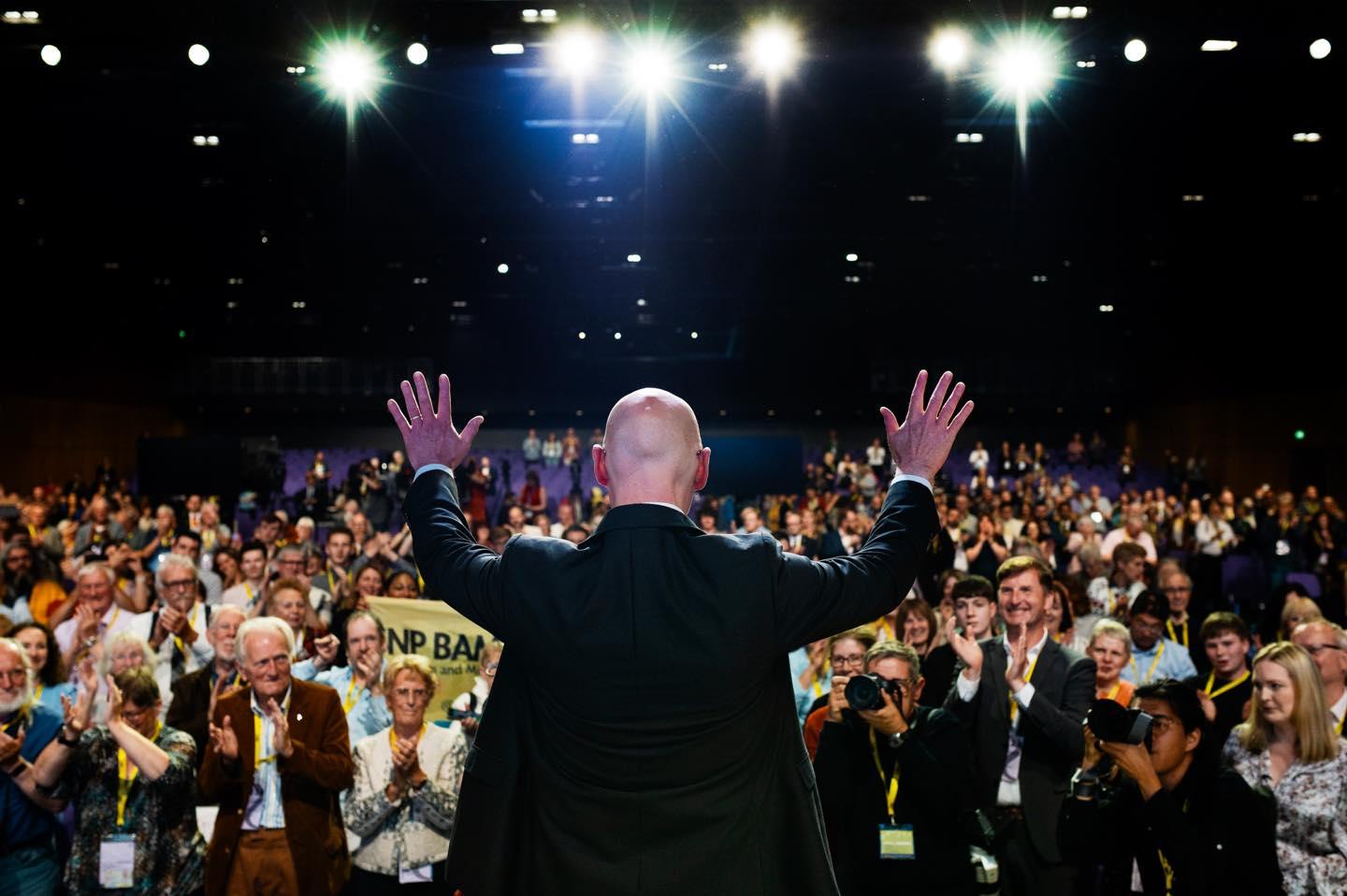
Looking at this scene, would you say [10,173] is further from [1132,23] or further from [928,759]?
[928,759]

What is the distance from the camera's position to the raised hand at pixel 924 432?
1.92 m

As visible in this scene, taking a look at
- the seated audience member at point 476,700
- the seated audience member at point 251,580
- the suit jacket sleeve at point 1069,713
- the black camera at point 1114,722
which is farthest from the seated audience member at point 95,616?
the black camera at point 1114,722

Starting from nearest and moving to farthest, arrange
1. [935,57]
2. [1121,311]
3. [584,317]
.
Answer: [935,57], [1121,311], [584,317]

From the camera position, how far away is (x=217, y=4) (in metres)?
8.04

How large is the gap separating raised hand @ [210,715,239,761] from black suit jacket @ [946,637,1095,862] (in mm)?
2443

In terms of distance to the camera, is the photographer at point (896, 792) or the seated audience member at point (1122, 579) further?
the seated audience member at point (1122, 579)

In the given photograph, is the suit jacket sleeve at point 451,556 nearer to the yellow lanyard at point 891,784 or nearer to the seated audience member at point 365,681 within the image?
the yellow lanyard at point 891,784

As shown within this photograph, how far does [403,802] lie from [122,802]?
92cm

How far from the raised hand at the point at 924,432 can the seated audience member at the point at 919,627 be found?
12.3 ft

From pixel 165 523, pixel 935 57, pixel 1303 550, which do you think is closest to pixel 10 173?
A: pixel 165 523

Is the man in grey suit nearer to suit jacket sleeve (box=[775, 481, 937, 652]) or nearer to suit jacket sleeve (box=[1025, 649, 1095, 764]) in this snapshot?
suit jacket sleeve (box=[1025, 649, 1095, 764])

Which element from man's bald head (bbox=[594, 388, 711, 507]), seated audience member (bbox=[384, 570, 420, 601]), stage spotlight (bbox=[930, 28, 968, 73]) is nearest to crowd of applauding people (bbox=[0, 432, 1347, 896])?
man's bald head (bbox=[594, 388, 711, 507])

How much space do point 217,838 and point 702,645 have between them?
2.75 metres

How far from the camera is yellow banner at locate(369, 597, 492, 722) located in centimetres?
568
